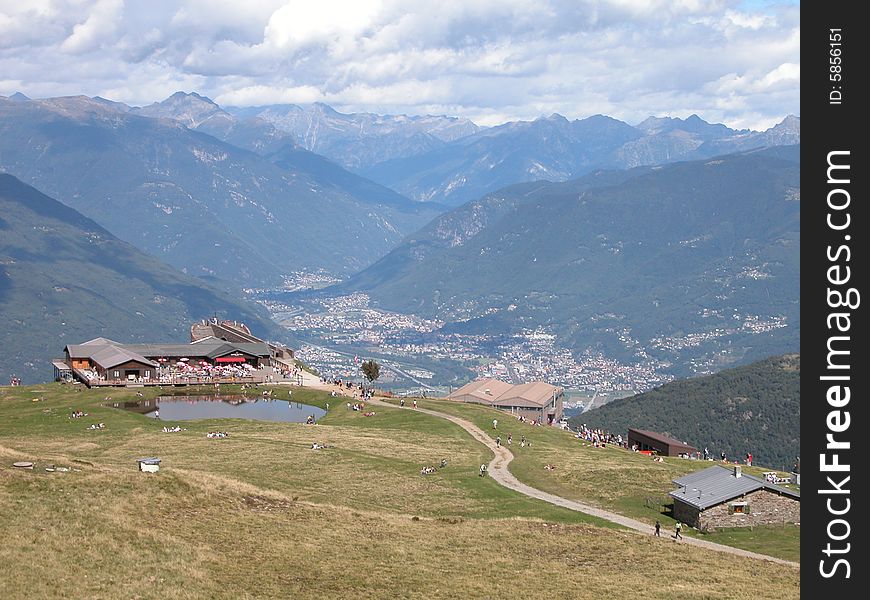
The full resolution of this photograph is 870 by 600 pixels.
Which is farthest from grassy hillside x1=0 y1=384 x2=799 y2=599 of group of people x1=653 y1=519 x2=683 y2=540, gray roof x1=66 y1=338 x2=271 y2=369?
gray roof x1=66 y1=338 x2=271 y2=369

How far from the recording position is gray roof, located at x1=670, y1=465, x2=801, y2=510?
263 feet

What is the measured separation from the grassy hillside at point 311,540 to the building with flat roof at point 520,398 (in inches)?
3225

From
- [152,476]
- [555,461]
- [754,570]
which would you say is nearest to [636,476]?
[555,461]

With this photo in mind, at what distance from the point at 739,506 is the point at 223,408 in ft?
263

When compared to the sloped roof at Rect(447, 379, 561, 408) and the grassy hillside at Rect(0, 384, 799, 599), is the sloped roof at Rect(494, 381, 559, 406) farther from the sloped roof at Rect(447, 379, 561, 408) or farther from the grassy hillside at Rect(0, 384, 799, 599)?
the grassy hillside at Rect(0, 384, 799, 599)

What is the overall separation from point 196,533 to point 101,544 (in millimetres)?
6058

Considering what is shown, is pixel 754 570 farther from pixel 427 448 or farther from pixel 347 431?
pixel 347 431

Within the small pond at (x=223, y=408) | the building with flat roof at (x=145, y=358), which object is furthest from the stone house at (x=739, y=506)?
the building with flat roof at (x=145, y=358)

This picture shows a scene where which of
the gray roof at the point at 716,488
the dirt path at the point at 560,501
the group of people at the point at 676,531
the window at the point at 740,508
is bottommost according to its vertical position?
the dirt path at the point at 560,501

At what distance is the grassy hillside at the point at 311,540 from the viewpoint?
54.4 m

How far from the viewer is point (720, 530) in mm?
78938

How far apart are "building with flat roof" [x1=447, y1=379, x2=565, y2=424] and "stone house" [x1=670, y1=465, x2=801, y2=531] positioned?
9124cm
